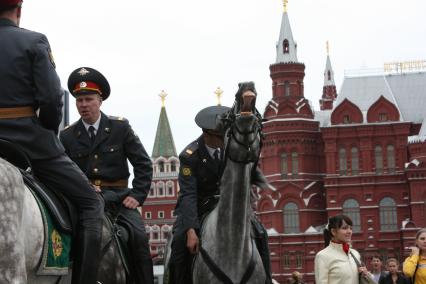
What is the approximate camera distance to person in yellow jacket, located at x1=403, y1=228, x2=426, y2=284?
24.5ft

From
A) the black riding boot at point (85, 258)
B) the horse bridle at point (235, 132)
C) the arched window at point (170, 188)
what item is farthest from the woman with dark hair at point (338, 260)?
the arched window at point (170, 188)

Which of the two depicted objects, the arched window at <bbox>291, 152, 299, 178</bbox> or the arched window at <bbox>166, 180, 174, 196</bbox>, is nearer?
the arched window at <bbox>291, 152, 299, 178</bbox>

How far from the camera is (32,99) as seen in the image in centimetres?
413

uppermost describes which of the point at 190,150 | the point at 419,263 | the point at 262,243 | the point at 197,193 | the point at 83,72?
the point at 83,72

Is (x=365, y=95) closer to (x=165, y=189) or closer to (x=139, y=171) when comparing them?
(x=165, y=189)

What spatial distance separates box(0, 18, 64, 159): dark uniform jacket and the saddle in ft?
0.18

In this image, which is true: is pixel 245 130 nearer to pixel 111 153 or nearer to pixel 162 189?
pixel 111 153

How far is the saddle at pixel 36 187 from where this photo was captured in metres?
3.96

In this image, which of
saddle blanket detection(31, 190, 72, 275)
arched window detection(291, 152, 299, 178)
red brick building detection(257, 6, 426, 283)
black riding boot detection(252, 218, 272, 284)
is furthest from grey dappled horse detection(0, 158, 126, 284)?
arched window detection(291, 152, 299, 178)

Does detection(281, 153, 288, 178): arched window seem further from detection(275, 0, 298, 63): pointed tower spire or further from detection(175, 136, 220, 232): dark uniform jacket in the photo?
detection(175, 136, 220, 232): dark uniform jacket

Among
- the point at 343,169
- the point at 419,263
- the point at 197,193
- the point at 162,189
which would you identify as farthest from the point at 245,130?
the point at 162,189

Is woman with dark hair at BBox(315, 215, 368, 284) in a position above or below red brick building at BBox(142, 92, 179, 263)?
below

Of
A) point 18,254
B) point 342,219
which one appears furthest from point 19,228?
point 342,219

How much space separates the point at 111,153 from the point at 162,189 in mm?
89135
